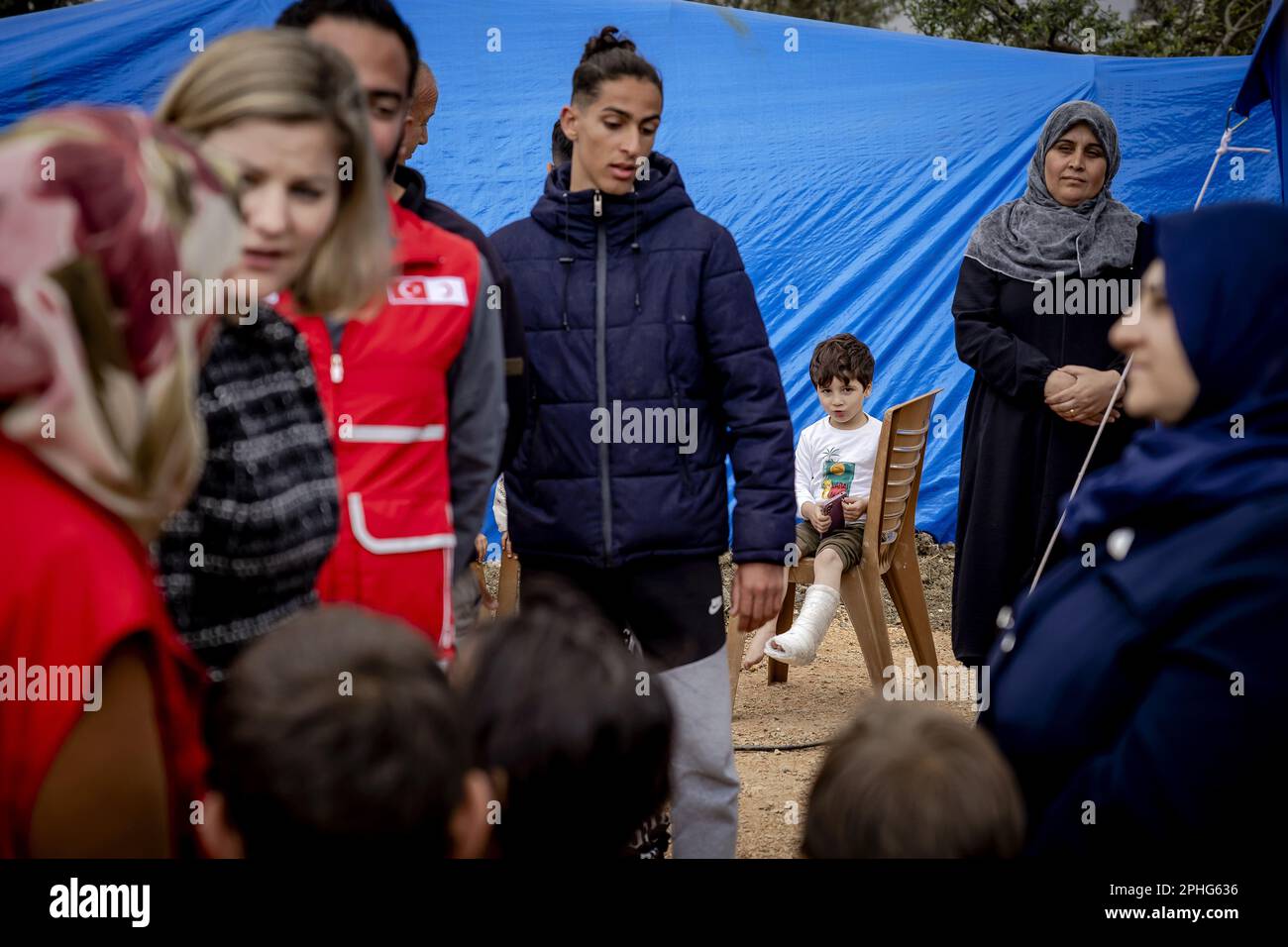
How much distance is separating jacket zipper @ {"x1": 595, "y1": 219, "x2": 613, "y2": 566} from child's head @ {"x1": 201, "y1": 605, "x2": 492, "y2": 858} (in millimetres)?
1439

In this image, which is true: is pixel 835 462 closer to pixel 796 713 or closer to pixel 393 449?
pixel 796 713

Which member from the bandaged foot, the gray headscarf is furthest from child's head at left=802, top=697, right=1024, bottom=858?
the bandaged foot

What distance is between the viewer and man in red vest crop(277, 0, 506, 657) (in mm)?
1829

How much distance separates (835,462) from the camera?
17.3 feet

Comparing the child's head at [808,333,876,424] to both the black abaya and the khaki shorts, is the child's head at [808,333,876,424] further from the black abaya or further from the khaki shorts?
the black abaya

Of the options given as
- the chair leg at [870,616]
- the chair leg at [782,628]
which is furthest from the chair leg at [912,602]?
the chair leg at [782,628]

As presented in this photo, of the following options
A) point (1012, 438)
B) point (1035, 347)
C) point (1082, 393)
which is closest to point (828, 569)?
point (1012, 438)

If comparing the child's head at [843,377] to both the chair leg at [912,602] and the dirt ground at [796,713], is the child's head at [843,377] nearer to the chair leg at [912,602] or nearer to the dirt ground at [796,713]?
the chair leg at [912,602]

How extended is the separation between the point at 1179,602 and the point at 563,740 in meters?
0.75

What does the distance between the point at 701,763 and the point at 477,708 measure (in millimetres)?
1372

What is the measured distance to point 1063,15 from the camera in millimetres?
11016

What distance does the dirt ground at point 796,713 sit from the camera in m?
3.65

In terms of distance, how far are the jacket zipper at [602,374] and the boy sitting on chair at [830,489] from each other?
7.28 feet

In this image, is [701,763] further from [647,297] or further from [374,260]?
[374,260]
